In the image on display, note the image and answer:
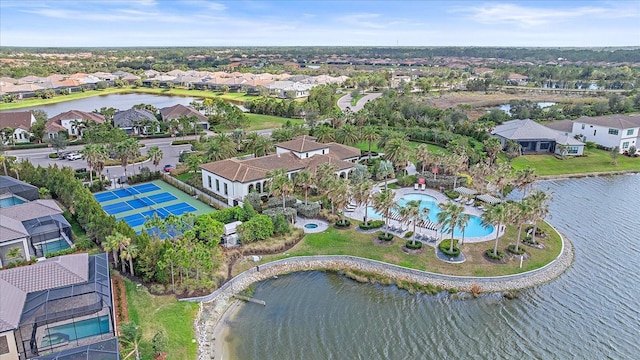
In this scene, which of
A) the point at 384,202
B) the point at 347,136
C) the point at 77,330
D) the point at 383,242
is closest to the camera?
the point at 77,330

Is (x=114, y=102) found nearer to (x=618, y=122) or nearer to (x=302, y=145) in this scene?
(x=302, y=145)

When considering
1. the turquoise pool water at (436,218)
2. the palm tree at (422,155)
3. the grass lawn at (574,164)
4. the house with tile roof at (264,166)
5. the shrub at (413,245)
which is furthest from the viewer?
the grass lawn at (574,164)

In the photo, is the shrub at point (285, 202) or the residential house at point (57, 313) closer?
the residential house at point (57, 313)

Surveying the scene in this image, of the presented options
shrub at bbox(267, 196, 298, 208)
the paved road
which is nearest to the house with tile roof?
shrub at bbox(267, 196, 298, 208)

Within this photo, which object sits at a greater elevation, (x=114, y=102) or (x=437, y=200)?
(x=114, y=102)

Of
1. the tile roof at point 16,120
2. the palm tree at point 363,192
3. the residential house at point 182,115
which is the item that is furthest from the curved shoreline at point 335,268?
the tile roof at point 16,120

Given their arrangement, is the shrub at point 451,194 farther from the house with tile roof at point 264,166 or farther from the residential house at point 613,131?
the residential house at point 613,131

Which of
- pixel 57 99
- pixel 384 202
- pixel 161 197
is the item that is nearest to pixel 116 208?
pixel 161 197
